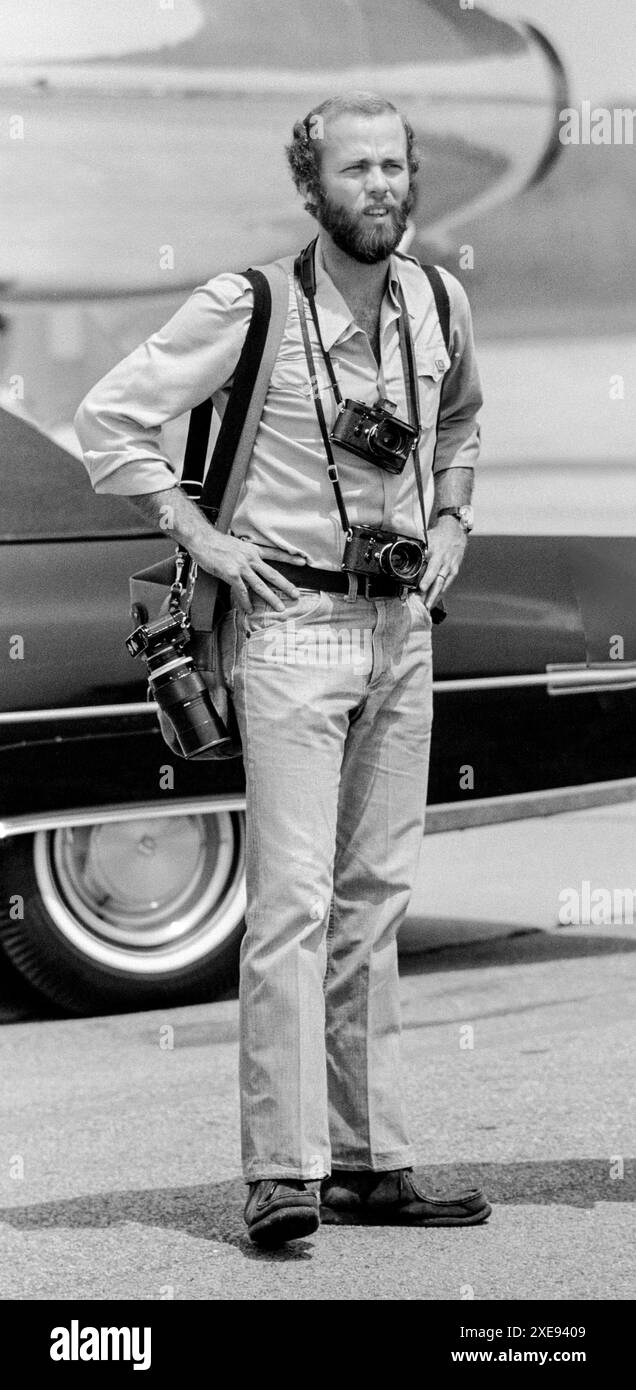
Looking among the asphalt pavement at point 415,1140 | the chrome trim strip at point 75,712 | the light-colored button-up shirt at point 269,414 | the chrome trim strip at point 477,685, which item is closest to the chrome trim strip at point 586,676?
the chrome trim strip at point 477,685

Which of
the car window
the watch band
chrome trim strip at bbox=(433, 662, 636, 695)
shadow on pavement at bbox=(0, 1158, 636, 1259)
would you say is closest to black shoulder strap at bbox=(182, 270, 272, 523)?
the watch band

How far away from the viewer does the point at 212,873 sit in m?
5.70

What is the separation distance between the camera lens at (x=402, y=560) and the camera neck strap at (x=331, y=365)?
74 millimetres

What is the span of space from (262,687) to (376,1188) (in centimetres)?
A: 84

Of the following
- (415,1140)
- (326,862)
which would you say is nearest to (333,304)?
(326,862)

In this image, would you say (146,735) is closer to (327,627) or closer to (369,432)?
(327,627)

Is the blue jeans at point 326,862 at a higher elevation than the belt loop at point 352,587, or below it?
below

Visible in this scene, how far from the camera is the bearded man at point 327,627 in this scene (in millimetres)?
3607

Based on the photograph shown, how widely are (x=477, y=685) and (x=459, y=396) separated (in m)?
1.86

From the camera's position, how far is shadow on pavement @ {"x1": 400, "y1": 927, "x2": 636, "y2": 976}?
6043mm

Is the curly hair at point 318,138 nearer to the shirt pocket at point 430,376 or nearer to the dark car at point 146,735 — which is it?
the shirt pocket at point 430,376
